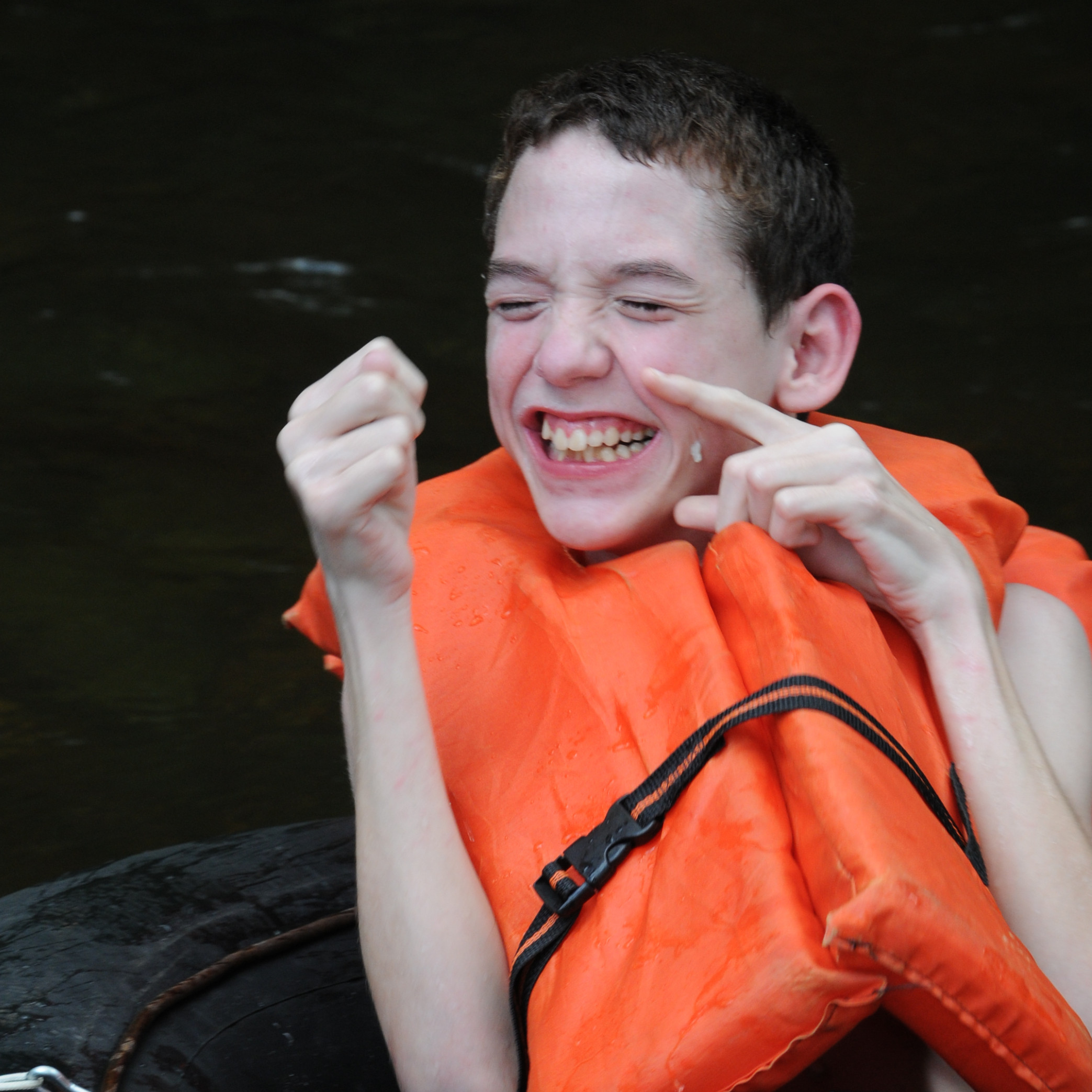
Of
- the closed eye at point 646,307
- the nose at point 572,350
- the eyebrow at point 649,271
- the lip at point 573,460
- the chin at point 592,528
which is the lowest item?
the chin at point 592,528

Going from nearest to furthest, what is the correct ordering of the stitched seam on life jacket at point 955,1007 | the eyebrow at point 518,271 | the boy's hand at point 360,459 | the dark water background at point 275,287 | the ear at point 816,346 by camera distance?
1. the stitched seam on life jacket at point 955,1007
2. the boy's hand at point 360,459
3. the eyebrow at point 518,271
4. the ear at point 816,346
5. the dark water background at point 275,287

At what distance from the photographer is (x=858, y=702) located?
1463 mm

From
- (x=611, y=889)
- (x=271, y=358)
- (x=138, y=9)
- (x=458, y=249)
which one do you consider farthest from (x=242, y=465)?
(x=138, y=9)

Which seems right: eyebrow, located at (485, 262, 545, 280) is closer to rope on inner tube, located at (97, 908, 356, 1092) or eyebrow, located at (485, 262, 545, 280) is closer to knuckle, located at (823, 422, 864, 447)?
knuckle, located at (823, 422, 864, 447)

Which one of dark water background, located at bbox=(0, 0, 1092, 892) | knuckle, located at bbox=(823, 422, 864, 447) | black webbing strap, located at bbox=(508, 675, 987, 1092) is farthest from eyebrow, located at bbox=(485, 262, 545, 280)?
dark water background, located at bbox=(0, 0, 1092, 892)

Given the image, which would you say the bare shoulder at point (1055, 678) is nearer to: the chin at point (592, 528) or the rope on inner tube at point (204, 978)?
the chin at point (592, 528)

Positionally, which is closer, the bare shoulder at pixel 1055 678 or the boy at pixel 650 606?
the boy at pixel 650 606

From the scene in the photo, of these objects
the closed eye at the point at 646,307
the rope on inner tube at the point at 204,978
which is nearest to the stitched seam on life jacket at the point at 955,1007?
the closed eye at the point at 646,307

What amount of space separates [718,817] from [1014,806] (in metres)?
0.38

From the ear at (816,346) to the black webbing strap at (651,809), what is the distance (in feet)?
1.79

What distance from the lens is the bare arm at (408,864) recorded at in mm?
1512

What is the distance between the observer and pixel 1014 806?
1.58 metres

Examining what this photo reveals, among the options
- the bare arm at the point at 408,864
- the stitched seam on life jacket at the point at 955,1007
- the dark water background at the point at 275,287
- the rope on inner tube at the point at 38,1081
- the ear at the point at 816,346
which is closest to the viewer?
the stitched seam on life jacket at the point at 955,1007

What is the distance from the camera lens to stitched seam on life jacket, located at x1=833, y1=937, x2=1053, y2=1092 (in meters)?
1.22
